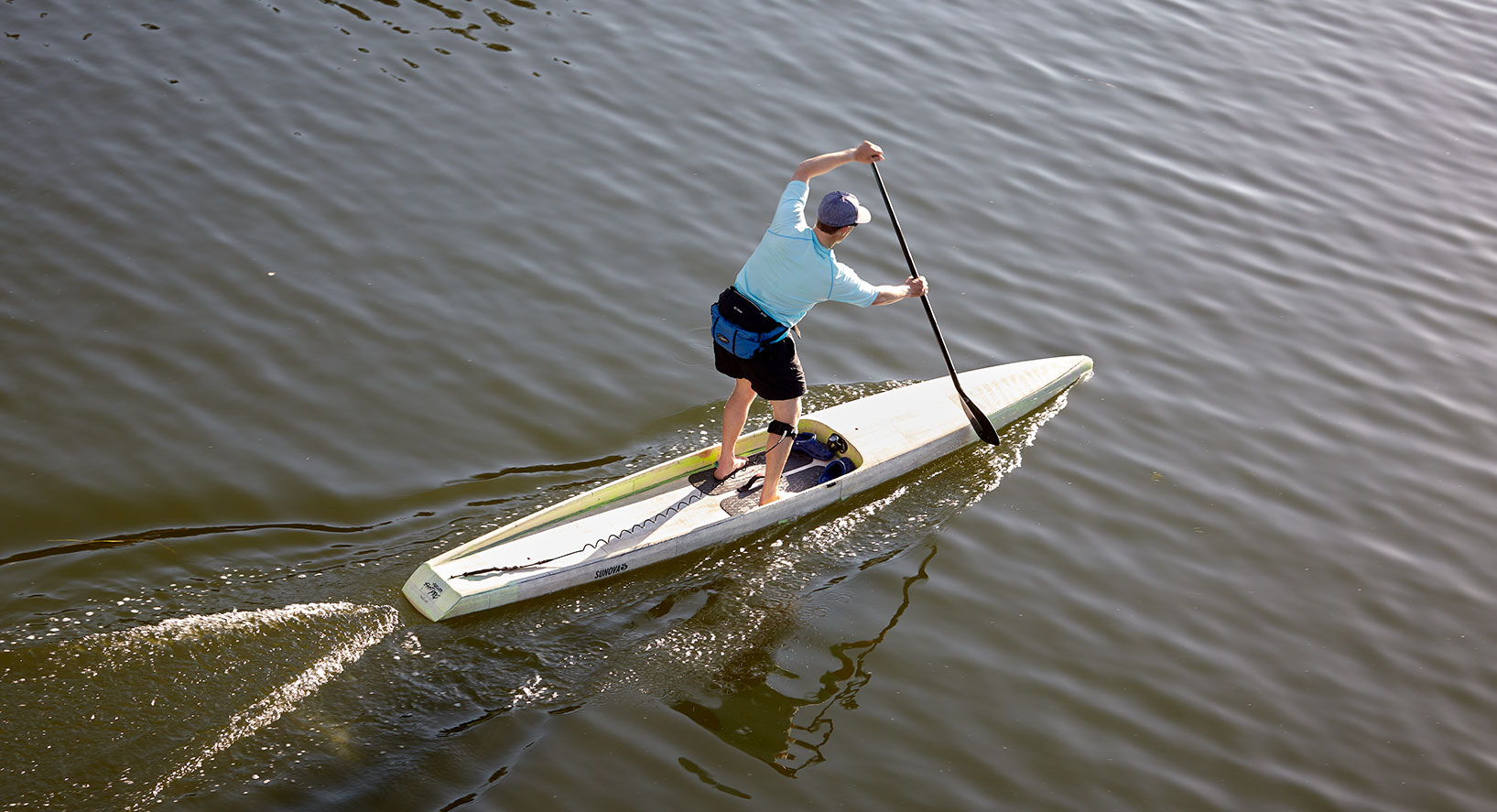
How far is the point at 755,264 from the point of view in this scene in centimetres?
663

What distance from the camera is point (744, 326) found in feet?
22.1

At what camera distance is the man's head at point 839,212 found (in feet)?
20.6

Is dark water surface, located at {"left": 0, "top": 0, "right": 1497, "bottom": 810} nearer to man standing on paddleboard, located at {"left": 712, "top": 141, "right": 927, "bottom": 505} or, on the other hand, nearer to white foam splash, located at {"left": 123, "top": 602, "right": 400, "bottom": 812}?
white foam splash, located at {"left": 123, "top": 602, "right": 400, "bottom": 812}

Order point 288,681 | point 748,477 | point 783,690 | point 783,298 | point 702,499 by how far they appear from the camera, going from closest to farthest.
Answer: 1. point 288,681
2. point 783,690
3. point 783,298
4. point 702,499
5. point 748,477

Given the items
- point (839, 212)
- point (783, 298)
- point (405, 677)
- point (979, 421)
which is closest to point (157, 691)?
point (405, 677)

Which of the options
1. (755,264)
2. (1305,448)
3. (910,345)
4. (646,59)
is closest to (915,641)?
(755,264)

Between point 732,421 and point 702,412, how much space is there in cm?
83

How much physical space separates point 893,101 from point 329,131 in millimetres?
5543

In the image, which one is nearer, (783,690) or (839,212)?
(783,690)

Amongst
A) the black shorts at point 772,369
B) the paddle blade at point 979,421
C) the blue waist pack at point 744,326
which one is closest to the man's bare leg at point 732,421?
the black shorts at point 772,369

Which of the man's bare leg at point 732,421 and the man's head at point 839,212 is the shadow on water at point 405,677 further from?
the man's head at point 839,212

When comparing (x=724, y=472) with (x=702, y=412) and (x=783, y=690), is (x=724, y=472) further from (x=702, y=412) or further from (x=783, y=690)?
(x=783, y=690)

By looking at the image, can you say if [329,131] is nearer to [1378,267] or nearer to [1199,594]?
[1199,594]

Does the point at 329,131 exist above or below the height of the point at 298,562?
above
